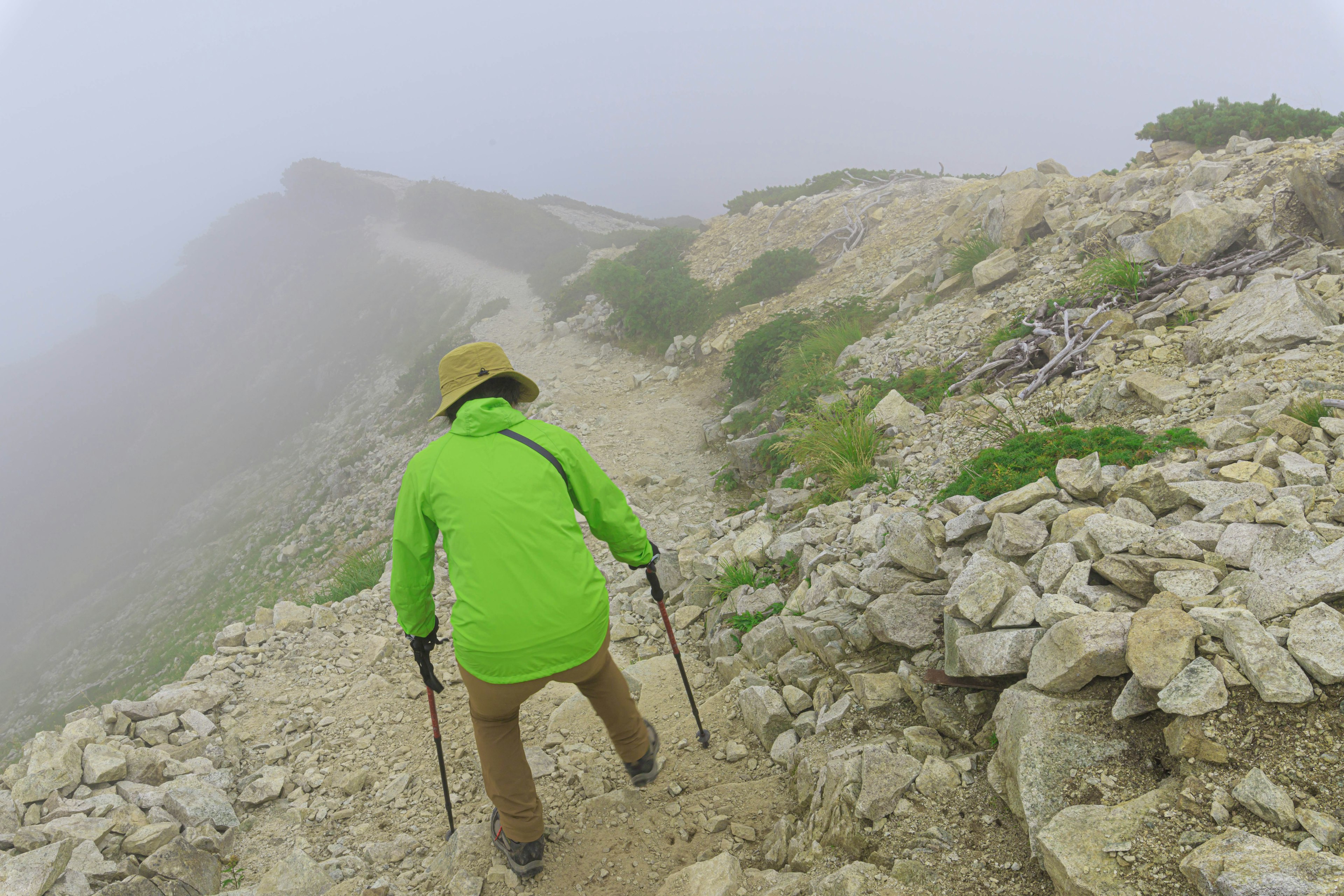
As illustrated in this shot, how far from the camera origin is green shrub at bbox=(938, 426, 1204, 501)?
14.1ft

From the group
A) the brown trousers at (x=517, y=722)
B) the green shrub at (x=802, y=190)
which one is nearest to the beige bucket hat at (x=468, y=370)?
the brown trousers at (x=517, y=722)

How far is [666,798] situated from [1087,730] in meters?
2.28

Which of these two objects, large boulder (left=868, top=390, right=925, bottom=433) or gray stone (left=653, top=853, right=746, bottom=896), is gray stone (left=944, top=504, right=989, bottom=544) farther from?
large boulder (left=868, top=390, right=925, bottom=433)

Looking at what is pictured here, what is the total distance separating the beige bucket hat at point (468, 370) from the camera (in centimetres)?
310

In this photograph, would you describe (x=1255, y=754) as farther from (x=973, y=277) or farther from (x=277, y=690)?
(x=973, y=277)

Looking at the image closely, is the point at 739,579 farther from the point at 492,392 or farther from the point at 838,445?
the point at 492,392

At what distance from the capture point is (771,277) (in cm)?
1672

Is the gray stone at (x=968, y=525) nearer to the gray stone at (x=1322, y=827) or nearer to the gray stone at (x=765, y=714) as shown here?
the gray stone at (x=765, y=714)

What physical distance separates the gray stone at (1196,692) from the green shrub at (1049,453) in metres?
2.28

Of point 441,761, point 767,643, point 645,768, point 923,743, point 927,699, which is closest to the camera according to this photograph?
point 923,743

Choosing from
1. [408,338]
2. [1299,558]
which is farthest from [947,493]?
[408,338]

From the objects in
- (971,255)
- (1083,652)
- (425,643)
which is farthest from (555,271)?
(1083,652)

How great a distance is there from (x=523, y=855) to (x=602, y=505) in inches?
73.2

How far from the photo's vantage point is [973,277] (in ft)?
33.5
